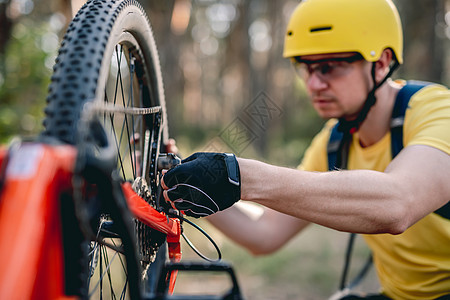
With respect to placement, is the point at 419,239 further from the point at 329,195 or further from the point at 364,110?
the point at 329,195

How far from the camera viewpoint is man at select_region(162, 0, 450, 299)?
4.30 ft

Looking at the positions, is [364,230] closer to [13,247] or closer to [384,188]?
[384,188]

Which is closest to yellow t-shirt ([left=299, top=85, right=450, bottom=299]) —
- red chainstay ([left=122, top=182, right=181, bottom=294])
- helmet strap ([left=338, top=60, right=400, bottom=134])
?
helmet strap ([left=338, top=60, right=400, bottom=134])

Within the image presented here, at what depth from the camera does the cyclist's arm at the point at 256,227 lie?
240cm

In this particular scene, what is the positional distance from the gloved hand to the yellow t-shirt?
0.83 metres

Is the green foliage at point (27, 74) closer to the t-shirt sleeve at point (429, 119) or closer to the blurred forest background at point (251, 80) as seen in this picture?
the blurred forest background at point (251, 80)

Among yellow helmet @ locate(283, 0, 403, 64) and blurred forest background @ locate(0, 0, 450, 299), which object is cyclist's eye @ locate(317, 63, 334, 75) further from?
blurred forest background @ locate(0, 0, 450, 299)

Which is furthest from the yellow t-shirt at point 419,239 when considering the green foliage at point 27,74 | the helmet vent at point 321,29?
the green foliage at point 27,74

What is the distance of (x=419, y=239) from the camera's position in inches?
81.5

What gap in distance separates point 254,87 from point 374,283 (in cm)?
1169

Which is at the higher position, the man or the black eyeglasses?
the black eyeglasses

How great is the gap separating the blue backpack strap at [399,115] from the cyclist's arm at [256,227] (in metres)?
0.76

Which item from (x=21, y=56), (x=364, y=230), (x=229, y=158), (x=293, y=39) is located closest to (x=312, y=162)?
(x=293, y=39)

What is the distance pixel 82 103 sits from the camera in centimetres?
94
